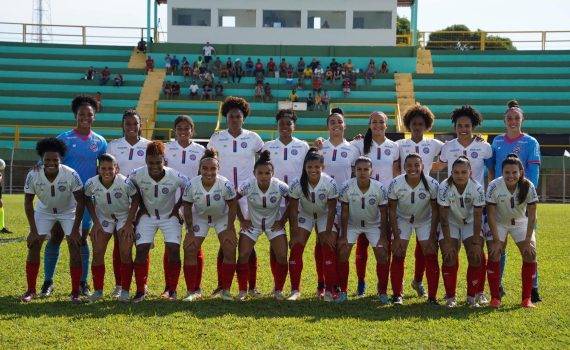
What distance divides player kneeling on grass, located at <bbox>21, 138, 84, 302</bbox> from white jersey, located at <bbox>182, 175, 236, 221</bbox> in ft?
3.56

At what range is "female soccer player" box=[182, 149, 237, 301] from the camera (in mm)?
6852

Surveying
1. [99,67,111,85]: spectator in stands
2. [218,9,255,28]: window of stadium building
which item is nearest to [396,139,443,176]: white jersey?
[99,67,111,85]: spectator in stands

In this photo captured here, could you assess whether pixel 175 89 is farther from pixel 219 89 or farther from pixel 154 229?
pixel 154 229

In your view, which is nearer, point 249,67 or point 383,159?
point 383,159

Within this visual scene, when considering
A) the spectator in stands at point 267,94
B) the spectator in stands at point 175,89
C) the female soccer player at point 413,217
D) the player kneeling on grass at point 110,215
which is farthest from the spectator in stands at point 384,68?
the player kneeling on grass at point 110,215

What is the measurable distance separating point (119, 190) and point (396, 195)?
2.73m

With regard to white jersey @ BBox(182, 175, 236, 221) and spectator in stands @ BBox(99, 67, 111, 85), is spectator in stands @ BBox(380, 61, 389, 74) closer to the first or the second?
spectator in stands @ BBox(99, 67, 111, 85)

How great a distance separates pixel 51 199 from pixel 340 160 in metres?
3.01

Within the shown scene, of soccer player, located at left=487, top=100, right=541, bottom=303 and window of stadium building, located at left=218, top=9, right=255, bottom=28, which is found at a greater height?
window of stadium building, located at left=218, top=9, right=255, bottom=28

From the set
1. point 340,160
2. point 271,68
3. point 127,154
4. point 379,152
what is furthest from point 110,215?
point 271,68

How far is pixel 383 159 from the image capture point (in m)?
7.46

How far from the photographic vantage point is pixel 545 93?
31047mm

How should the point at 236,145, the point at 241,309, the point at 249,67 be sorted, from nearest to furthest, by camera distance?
the point at 241,309, the point at 236,145, the point at 249,67

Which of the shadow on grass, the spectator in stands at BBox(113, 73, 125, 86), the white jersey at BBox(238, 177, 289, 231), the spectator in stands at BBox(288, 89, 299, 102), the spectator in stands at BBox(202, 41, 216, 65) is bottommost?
the shadow on grass
